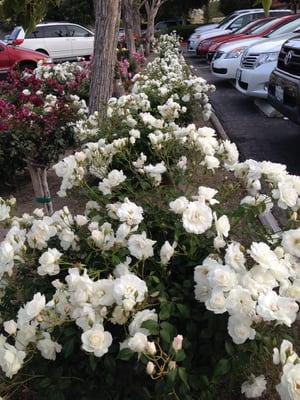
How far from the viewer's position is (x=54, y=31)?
1947cm

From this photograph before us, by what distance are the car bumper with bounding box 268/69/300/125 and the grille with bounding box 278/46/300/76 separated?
67 millimetres

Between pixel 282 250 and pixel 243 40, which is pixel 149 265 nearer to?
pixel 282 250

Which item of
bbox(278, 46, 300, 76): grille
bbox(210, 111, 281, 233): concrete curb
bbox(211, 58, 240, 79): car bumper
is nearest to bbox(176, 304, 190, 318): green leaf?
bbox(210, 111, 281, 233): concrete curb

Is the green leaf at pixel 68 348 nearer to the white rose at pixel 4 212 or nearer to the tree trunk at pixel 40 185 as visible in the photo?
the white rose at pixel 4 212

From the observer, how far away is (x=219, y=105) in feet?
31.5

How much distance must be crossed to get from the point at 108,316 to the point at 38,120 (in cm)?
351

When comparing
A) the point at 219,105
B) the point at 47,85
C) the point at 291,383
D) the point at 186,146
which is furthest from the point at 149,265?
the point at 219,105

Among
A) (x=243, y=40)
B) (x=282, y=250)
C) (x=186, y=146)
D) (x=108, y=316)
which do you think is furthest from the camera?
(x=243, y=40)

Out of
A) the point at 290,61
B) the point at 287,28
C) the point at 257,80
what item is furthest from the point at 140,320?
the point at 287,28

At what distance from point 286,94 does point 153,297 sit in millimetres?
4185

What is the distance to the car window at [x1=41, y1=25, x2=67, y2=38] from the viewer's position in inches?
760

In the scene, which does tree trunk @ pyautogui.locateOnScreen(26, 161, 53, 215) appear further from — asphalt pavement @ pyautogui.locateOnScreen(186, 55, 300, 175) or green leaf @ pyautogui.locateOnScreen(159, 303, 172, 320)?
green leaf @ pyautogui.locateOnScreen(159, 303, 172, 320)

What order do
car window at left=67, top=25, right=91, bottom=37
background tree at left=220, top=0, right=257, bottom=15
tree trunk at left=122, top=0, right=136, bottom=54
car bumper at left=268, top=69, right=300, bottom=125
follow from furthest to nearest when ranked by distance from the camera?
background tree at left=220, top=0, right=257, bottom=15 → car window at left=67, top=25, right=91, bottom=37 → tree trunk at left=122, top=0, right=136, bottom=54 → car bumper at left=268, top=69, right=300, bottom=125

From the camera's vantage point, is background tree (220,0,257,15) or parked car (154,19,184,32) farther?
parked car (154,19,184,32)
